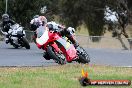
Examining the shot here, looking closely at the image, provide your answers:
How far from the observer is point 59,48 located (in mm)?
16797

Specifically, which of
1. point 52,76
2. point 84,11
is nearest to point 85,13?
point 84,11

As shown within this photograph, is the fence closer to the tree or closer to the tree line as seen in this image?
the tree line

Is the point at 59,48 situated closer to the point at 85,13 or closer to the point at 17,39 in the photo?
the point at 17,39

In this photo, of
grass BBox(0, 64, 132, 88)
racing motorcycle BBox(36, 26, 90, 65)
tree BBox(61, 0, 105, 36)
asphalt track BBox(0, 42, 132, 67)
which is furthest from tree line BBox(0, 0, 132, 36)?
grass BBox(0, 64, 132, 88)

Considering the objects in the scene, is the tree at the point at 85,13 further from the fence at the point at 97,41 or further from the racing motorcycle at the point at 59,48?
the racing motorcycle at the point at 59,48

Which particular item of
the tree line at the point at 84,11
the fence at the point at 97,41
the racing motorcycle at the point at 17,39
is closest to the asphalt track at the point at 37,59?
the racing motorcycle at the point at 17,39

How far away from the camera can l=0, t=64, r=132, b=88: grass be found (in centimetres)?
1123

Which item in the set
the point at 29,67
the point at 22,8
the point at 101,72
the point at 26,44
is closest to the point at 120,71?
the point at 101,72

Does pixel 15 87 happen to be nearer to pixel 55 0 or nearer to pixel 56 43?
pixel 56 43

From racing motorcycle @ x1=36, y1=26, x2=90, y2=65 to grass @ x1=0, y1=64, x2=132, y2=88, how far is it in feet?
2.63

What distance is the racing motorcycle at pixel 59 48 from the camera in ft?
54.7

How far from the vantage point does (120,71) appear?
14.7 metres

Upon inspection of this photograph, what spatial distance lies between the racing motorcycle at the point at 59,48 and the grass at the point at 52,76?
80 cm

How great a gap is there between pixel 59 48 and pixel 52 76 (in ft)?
13.3
